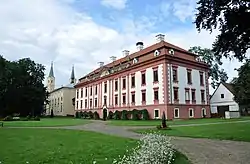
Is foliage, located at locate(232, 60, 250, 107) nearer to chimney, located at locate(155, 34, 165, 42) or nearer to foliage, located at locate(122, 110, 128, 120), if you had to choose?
chimney, located at locate(155, 34, 165, 42)

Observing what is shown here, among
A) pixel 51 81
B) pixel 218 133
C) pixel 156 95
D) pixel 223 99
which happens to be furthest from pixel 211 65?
pixel 51 81

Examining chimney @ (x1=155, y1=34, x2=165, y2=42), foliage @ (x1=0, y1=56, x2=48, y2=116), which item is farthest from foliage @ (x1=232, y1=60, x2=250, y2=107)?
→ foliage @ (x1=0, y1=56, x2=48, y2=116)

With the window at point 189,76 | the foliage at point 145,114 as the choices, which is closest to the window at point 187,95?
the window at point 189,76

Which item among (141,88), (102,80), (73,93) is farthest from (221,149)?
(73,93)

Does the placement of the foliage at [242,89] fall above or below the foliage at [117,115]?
above

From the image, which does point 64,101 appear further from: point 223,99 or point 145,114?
point 223,99

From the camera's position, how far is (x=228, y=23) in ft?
42.6

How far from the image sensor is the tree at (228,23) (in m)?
12.6

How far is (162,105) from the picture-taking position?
141 ft

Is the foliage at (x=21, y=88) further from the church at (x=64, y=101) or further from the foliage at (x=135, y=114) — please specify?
the foliage at (x=135, y=114)

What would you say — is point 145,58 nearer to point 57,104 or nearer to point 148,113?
point 148,113

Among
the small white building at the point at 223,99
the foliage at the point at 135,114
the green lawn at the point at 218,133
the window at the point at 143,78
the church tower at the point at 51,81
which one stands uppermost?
the church tower at the point at 51,81

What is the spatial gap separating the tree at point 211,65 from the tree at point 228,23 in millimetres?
46157

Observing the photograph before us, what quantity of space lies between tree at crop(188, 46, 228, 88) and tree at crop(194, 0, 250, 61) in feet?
151
